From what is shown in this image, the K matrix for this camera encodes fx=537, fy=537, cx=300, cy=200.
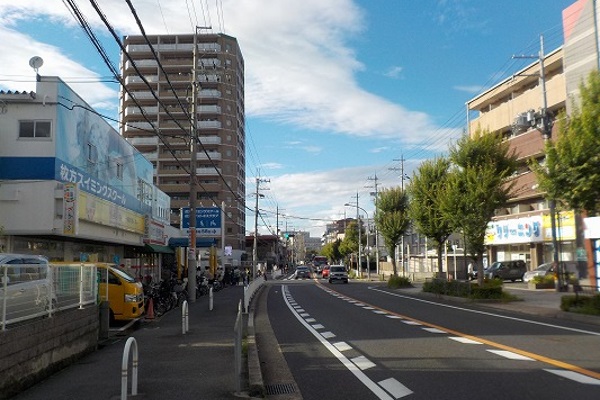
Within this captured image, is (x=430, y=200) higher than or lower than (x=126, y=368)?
higher

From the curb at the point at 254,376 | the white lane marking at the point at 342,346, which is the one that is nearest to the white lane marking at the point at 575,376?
the white lane marking at the point at 342,346

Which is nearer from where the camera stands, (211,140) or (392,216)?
(392,216)

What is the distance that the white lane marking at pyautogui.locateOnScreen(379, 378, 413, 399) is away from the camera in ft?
23.8

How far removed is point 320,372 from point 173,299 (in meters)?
15.0

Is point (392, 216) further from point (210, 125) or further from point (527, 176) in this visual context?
point (210, 125)

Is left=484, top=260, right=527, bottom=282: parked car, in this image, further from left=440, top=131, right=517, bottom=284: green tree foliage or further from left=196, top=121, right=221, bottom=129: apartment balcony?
left=196, top=121, right=221, bottom=129: apartment balcony

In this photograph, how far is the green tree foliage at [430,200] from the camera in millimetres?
32531

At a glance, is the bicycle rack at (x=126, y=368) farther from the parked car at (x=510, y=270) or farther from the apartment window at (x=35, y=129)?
the parked car at (x=510, y=270)

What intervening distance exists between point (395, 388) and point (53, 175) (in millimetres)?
18272

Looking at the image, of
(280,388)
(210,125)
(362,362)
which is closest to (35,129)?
(362,362)

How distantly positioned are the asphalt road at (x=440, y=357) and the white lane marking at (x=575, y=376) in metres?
0.01

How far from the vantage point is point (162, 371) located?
9.11 m

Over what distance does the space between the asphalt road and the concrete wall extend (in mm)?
4082

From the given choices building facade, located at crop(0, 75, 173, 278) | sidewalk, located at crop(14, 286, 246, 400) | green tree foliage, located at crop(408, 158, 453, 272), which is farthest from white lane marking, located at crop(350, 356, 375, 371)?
green tree foliage, located at crop(408, 158, 453, 272)
